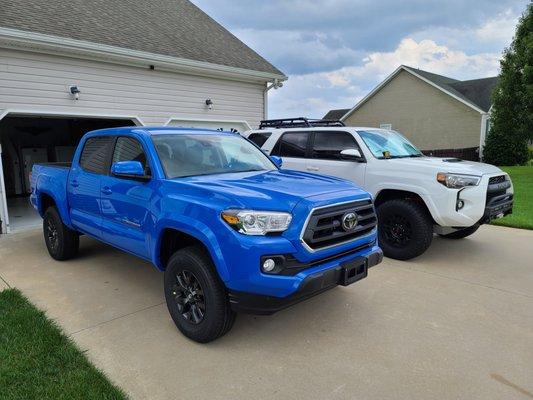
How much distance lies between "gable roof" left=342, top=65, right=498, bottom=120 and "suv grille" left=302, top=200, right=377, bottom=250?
24158mm

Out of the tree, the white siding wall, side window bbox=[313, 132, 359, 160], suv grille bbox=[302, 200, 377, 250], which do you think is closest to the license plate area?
suv grille bbox=[302, 200, 377, 250]

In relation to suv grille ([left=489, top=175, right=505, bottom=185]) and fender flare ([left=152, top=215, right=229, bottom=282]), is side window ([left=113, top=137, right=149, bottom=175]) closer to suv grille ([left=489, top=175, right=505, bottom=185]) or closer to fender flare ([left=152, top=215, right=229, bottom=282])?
fender flare ([left=152, top=215, right=229, bottom=282])

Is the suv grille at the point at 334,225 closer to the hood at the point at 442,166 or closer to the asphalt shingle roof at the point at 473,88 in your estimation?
the hood at the point at 442,166

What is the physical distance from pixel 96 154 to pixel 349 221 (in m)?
3.28

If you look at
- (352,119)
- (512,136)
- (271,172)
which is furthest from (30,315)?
(352,119)

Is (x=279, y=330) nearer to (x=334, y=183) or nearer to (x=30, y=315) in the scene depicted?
(x=334, y=183)

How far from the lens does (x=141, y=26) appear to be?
1079cm

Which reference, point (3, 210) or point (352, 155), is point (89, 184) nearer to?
point (352, 155)

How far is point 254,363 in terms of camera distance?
3.20 metres

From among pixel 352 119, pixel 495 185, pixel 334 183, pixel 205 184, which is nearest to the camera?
pixel 205 184

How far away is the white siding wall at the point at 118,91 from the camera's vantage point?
7.73 m

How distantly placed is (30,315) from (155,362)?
162 cm

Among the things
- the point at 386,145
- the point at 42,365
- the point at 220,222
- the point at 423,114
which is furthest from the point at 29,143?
the point at 423,114

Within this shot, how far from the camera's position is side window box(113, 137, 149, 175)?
4.18 meters
